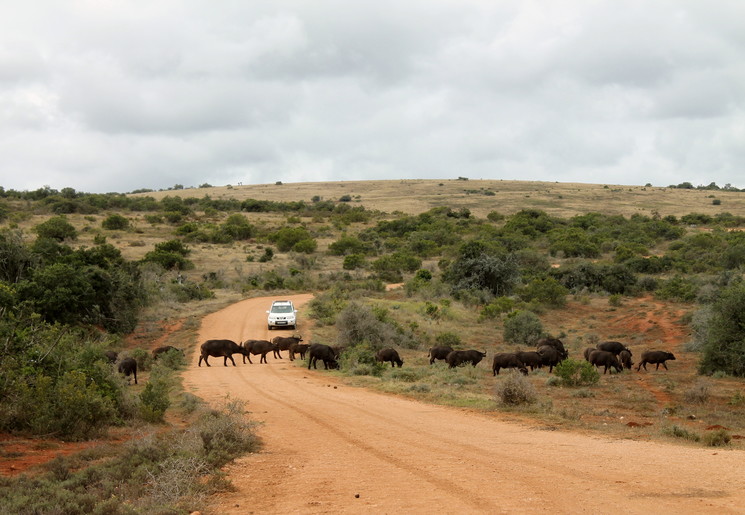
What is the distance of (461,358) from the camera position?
22969 mm

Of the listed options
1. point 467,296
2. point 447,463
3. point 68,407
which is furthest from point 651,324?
point 68,407

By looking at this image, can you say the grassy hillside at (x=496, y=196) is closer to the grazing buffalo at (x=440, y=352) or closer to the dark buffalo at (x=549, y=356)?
the grazing buffalo at (x=440, y=352)

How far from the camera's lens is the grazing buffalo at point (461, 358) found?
22734 mm

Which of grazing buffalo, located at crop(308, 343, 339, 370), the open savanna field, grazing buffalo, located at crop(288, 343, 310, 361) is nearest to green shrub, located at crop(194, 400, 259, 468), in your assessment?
the open savanna field

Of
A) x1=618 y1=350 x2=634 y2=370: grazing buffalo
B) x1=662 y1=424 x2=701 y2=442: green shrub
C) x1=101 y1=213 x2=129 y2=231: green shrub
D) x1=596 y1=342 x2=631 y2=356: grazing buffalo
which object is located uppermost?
x1=101 y1=213 x2=129 y2=231: green shrub

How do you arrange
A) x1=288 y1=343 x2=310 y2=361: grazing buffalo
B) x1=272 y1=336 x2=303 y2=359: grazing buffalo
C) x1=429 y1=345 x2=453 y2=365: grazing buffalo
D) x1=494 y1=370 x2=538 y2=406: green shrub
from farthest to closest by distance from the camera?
x1=272 y1=336 x2=303 y2=359: grazing buffalo < x1=288 y1=343 x2=310 y2=361: grazing buffalo < x1=429 y1=345 x2=453 y2=365: grazing buffalo < x1=494 y1=370 x2=538 y2=406: green shrub

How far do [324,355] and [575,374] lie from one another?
8.71 m

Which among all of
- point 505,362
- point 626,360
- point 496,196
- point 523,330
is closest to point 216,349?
point 505,362

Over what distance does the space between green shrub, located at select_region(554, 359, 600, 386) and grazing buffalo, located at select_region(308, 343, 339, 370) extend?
810 cm

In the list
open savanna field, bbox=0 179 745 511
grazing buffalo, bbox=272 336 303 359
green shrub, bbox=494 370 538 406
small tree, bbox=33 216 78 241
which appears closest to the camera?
open savanna field, bbox=0 179 745 511

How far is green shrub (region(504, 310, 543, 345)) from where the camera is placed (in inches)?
1192

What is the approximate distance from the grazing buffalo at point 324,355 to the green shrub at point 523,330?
405 inches

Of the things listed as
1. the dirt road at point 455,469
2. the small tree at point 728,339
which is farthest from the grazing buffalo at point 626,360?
the dirt road at point 455,469

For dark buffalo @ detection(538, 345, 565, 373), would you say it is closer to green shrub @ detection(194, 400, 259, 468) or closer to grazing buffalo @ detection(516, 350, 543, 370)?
grazing buffalo @ detection(516, 350, 543, 370)
